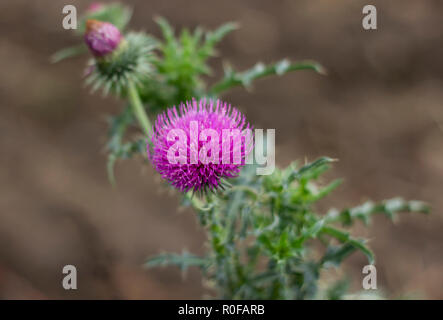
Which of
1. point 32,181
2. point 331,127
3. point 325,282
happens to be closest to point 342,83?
point 331,127

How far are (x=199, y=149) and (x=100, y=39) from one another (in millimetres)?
1335

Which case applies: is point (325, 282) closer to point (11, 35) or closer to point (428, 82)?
point (428, 82)

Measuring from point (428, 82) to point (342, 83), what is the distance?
117 centimetres

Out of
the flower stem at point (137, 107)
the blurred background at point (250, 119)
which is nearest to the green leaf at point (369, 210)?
the flower stem at point (137, 107)

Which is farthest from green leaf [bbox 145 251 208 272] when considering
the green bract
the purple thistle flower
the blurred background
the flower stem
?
the blurred background

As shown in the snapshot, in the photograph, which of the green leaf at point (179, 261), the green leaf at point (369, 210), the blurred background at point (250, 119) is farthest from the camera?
the blurred background at point (250, 119)

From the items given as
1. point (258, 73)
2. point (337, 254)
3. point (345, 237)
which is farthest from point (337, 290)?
point (258, 73)

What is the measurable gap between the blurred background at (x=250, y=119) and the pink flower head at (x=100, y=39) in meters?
2.44

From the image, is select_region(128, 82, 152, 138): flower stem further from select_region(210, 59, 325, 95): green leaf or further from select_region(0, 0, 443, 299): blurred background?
select_region(0, 0, 443, 299): blurred background

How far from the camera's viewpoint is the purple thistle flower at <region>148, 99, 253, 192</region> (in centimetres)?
239

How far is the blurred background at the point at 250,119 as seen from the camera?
215 inches

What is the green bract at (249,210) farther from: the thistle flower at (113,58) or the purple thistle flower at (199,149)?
the purple thistle flower at (199,149)

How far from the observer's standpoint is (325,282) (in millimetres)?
3688
